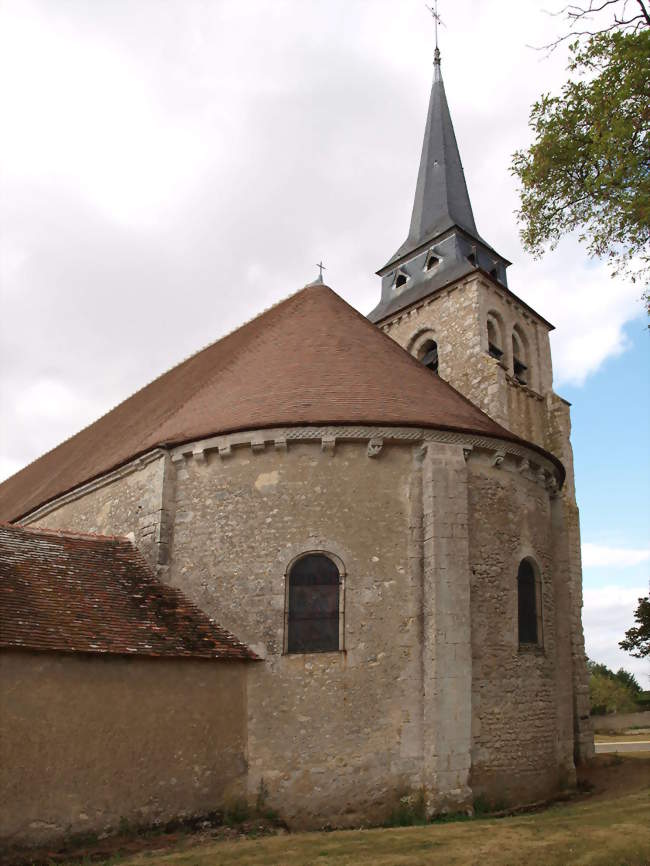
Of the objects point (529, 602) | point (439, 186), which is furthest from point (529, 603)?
point (439, 186)

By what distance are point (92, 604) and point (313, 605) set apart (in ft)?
10.2

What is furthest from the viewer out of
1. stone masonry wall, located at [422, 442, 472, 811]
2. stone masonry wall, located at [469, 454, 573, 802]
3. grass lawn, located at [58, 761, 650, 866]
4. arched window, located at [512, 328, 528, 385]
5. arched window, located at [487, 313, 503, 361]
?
arched window, located at [512, 328, 528, 385]

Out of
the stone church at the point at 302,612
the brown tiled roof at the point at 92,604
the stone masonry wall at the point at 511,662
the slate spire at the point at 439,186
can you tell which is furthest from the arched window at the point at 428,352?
the brown tiled roof at the point at 92,604

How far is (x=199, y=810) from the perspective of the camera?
31.8 feet

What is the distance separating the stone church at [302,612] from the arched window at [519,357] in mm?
7674

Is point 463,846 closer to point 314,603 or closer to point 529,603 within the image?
point 314,603

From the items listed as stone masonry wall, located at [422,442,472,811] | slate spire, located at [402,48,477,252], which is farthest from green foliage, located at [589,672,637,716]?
stone masonry wall, located at [422,442,472,811]

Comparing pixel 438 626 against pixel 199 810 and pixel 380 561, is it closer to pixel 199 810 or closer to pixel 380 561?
pixel 380 561

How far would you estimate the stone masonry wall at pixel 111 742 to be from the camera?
8.58 m

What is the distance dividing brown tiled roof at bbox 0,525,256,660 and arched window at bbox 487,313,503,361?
38.3ft

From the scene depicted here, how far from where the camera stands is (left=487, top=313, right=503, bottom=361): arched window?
2008 cm

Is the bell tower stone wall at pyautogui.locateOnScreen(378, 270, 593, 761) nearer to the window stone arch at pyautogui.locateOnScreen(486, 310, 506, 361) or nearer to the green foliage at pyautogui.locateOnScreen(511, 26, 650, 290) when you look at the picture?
the window stone arch at pyautogui.locateOnScreen(486, 310, 506, 361)

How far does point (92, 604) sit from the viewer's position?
10.2m

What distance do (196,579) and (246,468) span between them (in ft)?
6.14
